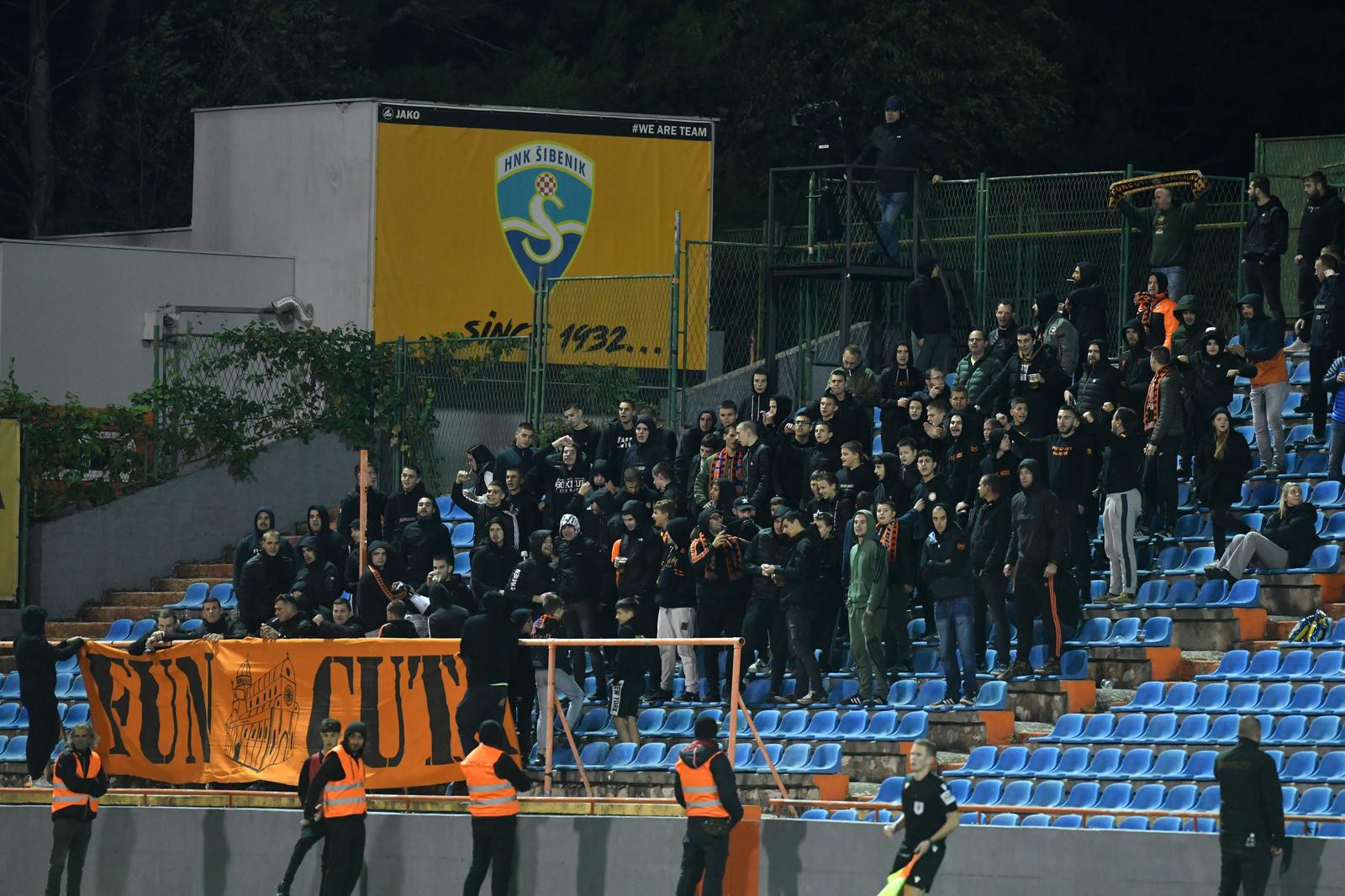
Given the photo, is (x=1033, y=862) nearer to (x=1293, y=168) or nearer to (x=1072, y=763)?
(x=1072, y=763)

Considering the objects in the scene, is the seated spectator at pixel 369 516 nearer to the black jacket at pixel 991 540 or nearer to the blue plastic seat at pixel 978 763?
the black jacket at pixel 991 540

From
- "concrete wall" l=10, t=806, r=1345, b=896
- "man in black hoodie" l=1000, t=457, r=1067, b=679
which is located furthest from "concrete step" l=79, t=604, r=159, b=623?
"man in black hoodie" l=1000, t=457, r=1067, b=679

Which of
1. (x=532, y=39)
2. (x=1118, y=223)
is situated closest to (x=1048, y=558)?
(x=1118, y=223)

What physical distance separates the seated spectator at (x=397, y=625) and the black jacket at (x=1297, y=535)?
7337 millimetres

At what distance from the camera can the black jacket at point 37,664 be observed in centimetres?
2012

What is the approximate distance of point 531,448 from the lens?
2312 cm

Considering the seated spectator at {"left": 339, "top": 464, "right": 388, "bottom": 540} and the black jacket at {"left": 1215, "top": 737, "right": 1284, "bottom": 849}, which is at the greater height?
the seated spectator at {"left": 339, "top": 464, "right": 388, "bottom": 540}

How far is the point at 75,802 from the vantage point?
18.2m

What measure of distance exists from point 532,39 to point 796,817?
2839cm

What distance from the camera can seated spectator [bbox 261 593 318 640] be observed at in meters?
20.0

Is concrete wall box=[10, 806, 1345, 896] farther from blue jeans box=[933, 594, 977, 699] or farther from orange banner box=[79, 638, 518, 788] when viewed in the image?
blue jeans box=[933, 594, 977, 699]

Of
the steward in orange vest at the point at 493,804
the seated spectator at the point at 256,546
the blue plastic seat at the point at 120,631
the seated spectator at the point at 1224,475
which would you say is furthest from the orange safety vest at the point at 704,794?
the blue plastic seat at the point at 120,631

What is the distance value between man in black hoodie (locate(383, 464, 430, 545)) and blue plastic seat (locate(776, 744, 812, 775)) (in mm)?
5995

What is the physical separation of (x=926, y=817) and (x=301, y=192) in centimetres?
1799
